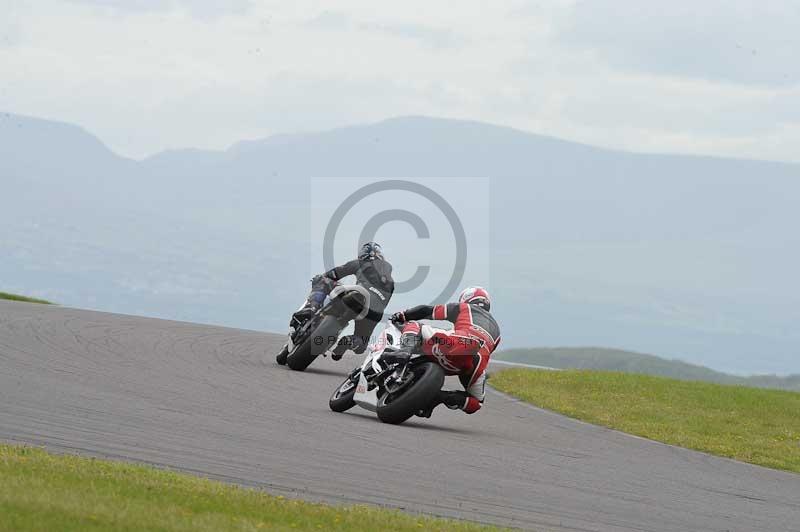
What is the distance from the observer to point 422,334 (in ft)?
45.2

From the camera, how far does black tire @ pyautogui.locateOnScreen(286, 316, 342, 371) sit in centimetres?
1753

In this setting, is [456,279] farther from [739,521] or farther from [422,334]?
[739,521]

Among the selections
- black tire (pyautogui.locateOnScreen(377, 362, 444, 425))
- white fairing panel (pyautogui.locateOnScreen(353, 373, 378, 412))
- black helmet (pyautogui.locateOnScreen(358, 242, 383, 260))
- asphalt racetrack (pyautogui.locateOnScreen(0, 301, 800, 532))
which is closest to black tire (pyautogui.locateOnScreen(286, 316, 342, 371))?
asphalt racetrack (pyautogui.locateOnScreen(0, 301, 800, 532))

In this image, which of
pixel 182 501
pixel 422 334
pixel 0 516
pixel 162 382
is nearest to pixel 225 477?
pixel 182 501

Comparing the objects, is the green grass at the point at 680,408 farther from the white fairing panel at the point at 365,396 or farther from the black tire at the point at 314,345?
the white fairing panel at the point at 365,396

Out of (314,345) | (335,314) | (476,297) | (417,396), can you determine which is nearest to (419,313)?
(476,297)

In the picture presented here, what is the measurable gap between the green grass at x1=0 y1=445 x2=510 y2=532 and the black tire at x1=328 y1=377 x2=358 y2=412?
5636 mm

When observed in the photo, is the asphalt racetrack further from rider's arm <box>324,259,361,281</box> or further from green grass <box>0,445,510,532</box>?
rider's arm <box>324,259,361,281</box>

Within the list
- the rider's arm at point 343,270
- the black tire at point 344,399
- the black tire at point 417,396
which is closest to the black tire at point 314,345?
the rider's arm at point 343,270

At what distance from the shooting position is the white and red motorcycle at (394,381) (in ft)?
44.6

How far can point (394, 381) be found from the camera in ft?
45.6

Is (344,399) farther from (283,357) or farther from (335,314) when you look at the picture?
(283,357)

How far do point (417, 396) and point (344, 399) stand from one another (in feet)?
4.04

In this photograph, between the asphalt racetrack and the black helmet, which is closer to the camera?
the asphalt racetrack
